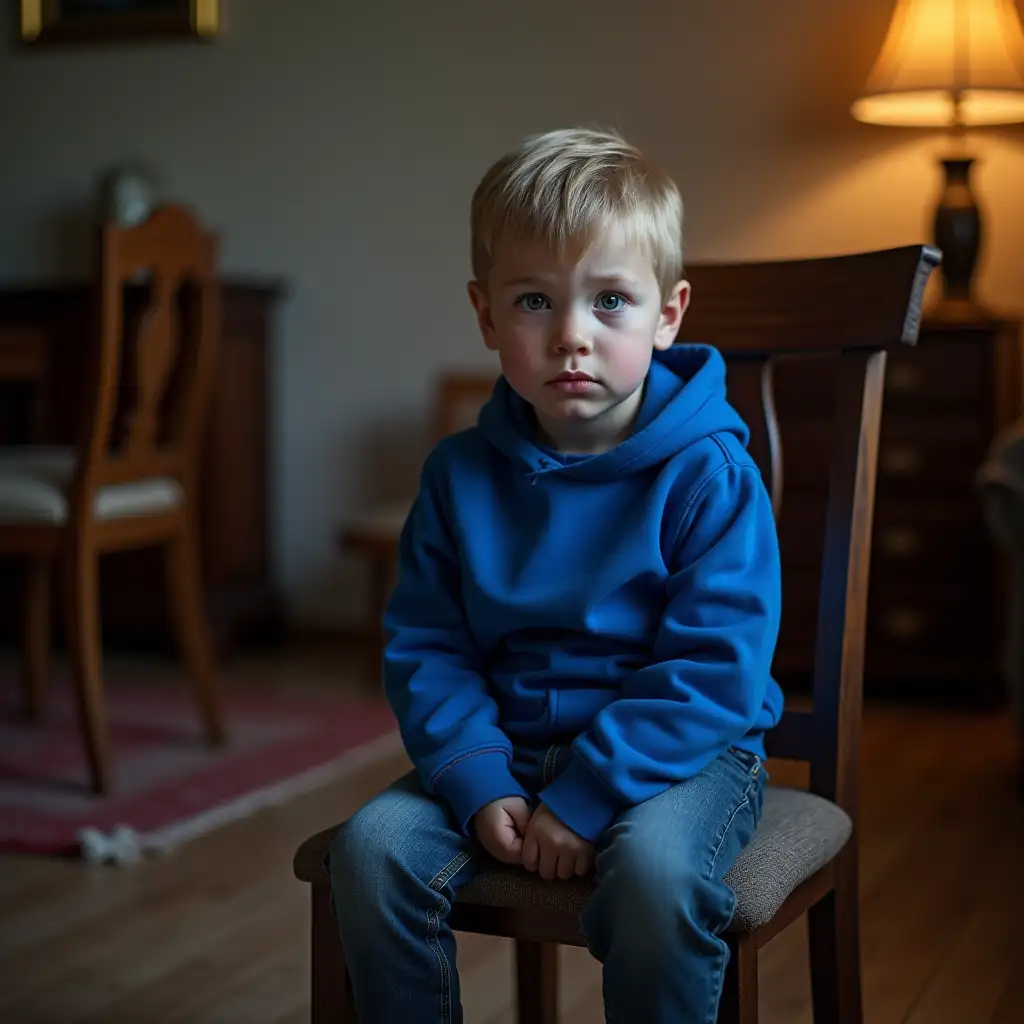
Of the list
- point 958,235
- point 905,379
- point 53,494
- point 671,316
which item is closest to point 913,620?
point 905,379

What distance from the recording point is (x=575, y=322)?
1.24 m

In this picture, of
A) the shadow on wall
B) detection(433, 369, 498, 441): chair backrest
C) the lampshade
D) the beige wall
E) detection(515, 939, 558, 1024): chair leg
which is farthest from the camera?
the shadow on wall

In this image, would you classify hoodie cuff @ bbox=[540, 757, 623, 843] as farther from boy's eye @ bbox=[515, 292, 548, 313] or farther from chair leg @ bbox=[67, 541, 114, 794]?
chair leg @ bbox=[67, 541, 114, 794]

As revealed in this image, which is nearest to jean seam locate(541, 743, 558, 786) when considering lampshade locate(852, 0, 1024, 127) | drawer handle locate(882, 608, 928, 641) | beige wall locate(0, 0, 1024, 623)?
drawer handle locate(882, 608, 928, 641)

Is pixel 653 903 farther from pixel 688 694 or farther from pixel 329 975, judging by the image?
pixel 329 975

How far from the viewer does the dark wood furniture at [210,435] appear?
3.97 m

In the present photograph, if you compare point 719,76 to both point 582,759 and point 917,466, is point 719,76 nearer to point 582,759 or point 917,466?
point 917,466

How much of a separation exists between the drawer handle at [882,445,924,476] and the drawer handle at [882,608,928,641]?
0.30 meters

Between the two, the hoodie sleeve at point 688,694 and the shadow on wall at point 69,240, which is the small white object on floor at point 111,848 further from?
the shadow on wall at point 69,240

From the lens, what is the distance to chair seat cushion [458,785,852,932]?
1.13 m

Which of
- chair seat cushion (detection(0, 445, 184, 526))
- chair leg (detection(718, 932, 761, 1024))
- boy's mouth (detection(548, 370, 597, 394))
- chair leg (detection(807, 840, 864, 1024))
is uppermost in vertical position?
boy's mouth (detection(548, 370, 597, 394))

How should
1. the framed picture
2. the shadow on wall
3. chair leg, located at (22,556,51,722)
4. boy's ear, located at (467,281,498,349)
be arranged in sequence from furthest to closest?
1. the shadow on wall
2. the framed picture
3. chair leg, located at (22,556,51,722)
4. boy's ear, located at (467,281,498,349)

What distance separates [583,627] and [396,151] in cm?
310

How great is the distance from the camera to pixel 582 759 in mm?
1171
